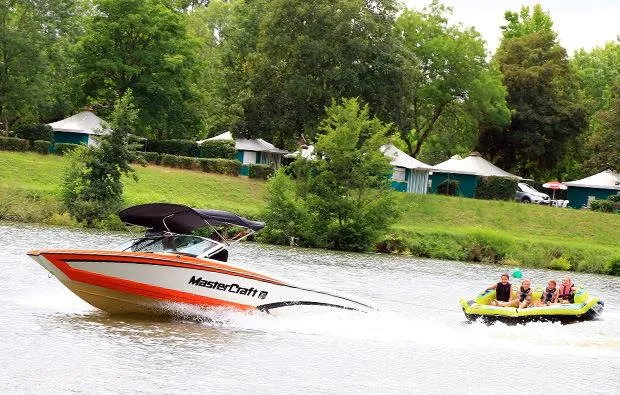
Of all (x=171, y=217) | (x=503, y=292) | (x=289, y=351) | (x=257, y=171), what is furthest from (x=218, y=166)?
(x=289, y=351)

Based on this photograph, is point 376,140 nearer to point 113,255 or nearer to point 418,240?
point 418,240

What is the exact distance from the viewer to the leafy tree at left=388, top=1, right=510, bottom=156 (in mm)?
82500

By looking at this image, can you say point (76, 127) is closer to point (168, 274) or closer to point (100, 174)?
point (100, 174)

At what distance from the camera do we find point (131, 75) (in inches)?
3113

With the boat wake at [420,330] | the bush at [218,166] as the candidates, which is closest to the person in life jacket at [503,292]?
the boat wake at [420,330]

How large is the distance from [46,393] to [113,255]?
7.02m

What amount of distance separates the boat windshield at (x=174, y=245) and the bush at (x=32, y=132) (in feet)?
159

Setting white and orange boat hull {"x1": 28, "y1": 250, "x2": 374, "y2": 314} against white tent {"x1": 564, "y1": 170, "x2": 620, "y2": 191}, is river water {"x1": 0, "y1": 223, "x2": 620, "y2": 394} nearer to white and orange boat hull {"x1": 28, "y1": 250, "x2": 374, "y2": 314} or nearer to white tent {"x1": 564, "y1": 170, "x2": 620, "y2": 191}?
white and orange boat hull {"x1": 28, "y1": 250, "x2": 374, "y2": 314}

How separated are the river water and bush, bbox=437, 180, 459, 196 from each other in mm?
45510

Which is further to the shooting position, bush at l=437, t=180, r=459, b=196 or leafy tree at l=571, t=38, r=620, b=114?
leafy tree at l=571, t=38, r=620, b=114

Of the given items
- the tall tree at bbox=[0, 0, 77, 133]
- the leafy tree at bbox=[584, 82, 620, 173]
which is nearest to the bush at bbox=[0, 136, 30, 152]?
the tall tree at bbox=[0, 0, 77, 133]

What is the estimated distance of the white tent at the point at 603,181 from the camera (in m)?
82.1

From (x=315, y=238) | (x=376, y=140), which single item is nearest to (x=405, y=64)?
(x=376, y=140)

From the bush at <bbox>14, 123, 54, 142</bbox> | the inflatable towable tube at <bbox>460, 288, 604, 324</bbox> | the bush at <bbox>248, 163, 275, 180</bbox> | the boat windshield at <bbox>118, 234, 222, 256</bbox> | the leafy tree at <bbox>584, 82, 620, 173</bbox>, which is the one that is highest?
the leafy tree at <bbox>584, 82, 620, 173</bbox>
